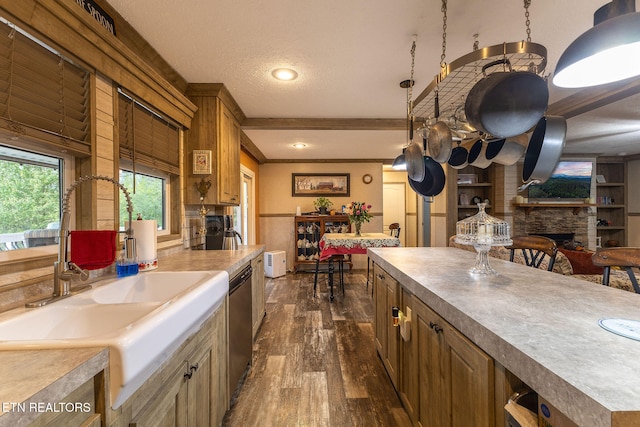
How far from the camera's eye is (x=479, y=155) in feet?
6.72

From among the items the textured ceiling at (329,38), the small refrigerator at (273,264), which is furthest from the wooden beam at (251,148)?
the small refrigerator at (273,264)

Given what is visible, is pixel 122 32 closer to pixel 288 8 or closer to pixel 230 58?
pixel 230 58

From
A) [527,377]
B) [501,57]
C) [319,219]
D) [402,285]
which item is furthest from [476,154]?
[319,219]

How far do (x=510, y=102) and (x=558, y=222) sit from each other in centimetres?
637

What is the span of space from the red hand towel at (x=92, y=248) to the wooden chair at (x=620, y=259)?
2.62 metres

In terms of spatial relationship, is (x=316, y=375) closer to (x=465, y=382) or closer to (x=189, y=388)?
(x=189, y=388)

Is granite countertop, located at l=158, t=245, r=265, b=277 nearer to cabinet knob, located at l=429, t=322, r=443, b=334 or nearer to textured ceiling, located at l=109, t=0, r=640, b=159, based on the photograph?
cabinet knob, located at l=429, t=322, r=443, b=334

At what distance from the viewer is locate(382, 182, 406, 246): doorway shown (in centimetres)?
751

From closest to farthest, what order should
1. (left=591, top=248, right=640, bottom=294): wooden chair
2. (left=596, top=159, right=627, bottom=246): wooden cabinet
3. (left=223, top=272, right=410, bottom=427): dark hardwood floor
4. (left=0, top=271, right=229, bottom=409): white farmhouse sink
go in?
(left=0, top=271, right=229, bottom=409): white farmhouse sink < (left=591, top=248, right=640, bottom=294): wooden chair < (left=223, top=272, right=410, bottom=427): dark hardwood floor < (left=596, top=159, right=627, bottom=246): wooden cabinet

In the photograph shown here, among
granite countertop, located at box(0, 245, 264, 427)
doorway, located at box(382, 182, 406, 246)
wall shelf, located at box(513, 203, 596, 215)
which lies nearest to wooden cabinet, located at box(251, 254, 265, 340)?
granite countertop, located at box(0, 245, 264, 427)

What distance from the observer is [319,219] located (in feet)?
18.8

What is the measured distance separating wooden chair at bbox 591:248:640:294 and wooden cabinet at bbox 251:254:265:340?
244 cm

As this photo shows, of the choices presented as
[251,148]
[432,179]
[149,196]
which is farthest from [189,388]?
[251,148]

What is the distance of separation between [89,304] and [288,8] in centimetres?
182
